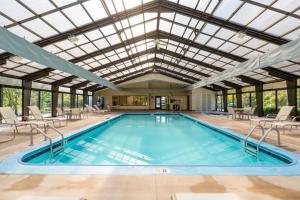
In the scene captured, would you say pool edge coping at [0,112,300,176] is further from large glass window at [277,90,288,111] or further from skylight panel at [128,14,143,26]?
large glass window at [277,90,288,111]

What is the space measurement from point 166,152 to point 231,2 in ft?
14.3

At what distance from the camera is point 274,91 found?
13266mm

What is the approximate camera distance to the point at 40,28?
21.0ft

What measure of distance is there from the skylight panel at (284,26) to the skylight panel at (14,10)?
6745 mm

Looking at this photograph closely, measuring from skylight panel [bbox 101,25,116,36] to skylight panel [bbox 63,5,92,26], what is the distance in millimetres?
880

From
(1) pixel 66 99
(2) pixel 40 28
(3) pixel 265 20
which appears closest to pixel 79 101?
(1) pixel 66 99

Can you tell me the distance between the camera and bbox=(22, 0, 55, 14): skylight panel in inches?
203

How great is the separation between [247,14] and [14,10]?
607 centimetres

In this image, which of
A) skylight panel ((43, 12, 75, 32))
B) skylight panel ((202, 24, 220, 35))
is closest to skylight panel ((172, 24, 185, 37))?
skylight panel ((202, 24, 220, 35))

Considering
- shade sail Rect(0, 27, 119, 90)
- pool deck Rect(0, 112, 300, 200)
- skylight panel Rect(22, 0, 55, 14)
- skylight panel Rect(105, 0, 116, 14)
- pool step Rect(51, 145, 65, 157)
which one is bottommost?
pool step Rect(51, 145, 65, 157)

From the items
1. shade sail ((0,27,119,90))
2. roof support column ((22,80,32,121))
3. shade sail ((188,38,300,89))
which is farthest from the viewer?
roof support column ((22,80,32,121))

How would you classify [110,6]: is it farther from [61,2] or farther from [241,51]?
[241,51]

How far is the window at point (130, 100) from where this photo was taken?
24.3 m

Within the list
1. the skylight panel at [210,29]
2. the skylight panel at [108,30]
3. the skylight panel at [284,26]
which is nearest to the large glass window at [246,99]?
the skylight panel at [210,29]
